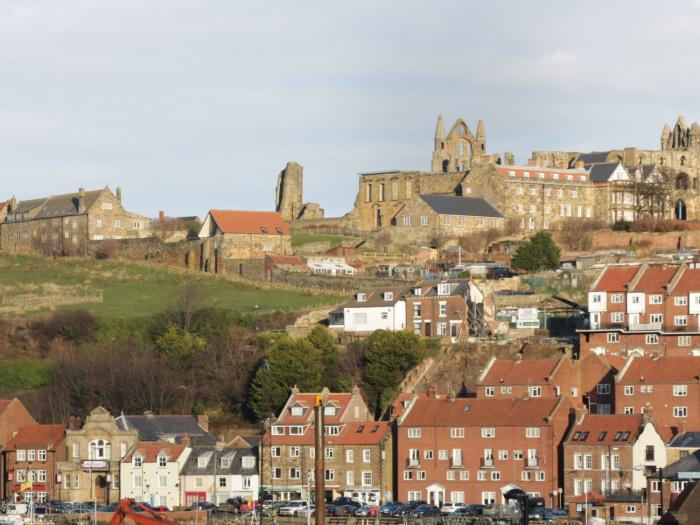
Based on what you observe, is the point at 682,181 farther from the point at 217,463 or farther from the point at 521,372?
the point at 217,463

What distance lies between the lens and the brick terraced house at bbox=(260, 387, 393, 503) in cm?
9475

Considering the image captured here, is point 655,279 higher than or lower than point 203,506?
higher

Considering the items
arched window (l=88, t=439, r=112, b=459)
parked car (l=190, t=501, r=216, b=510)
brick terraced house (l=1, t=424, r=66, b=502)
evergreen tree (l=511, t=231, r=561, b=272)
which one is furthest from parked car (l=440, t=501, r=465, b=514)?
evergreen tree (l=511, t=231, r=561, b=272)

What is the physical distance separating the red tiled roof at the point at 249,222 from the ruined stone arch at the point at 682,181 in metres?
27.9

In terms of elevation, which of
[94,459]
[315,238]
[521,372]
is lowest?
[94,459]

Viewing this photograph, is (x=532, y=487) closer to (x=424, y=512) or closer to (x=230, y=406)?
(x=424, y=512)

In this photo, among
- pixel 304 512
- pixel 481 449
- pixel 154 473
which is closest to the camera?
pixel 304 512

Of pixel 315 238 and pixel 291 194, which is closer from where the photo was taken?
pixel 315 238

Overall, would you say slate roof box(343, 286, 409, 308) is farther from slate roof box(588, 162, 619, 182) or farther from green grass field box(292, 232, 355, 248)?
slate roof box(588, 162, 619, 182)

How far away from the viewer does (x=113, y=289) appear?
131 meters

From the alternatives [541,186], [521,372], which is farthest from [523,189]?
[521,372]

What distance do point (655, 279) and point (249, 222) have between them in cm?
3898

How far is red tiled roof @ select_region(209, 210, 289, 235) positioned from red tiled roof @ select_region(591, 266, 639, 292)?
112ft

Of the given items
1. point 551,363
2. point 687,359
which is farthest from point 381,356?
point 687,359
